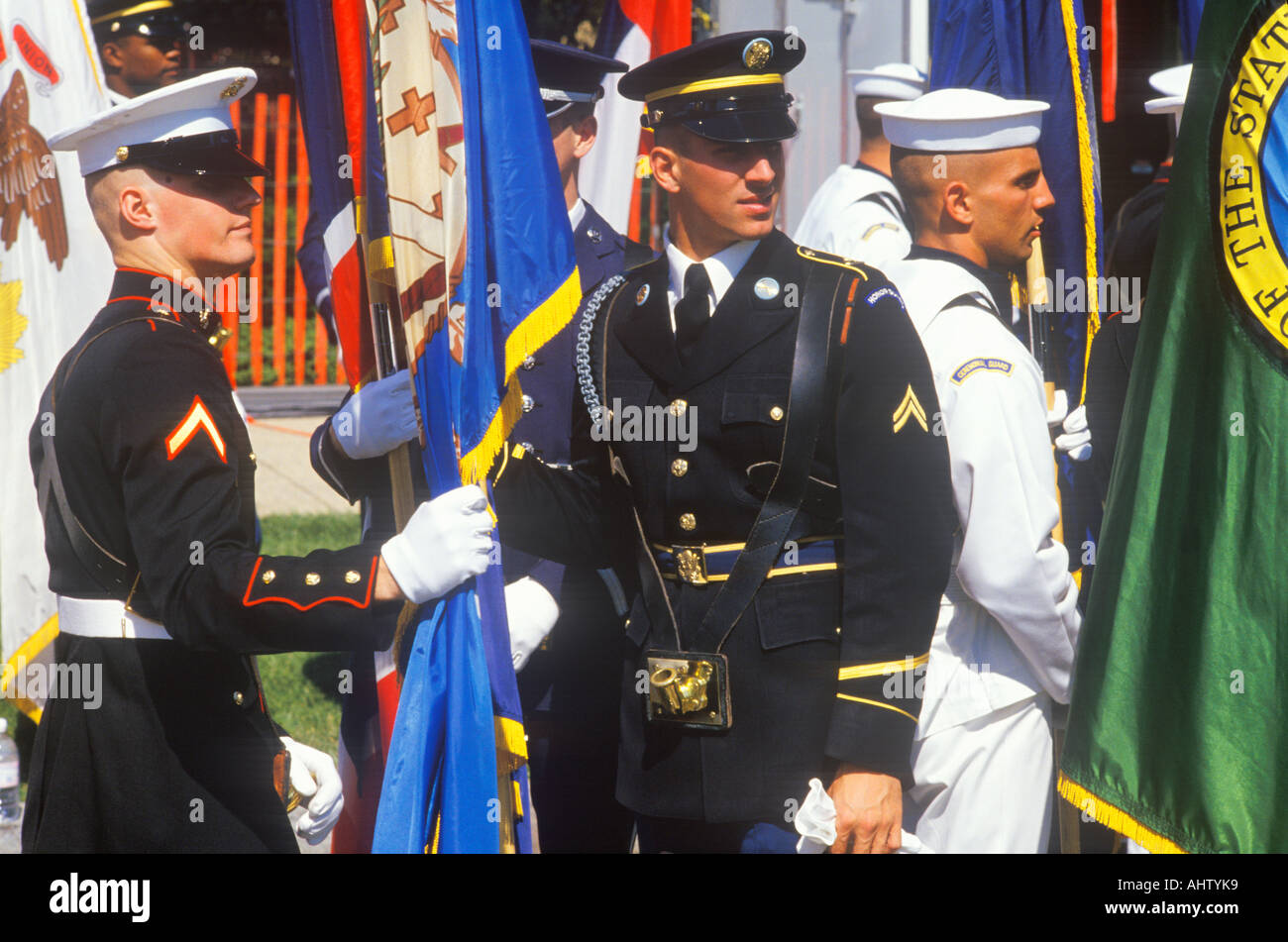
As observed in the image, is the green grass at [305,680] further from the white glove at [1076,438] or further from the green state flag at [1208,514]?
the green state flag at [1208,514]

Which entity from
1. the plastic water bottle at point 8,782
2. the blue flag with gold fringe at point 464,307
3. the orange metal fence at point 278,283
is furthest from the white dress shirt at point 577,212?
the orange metal fence at point 278,283

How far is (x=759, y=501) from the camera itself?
8.89 feet

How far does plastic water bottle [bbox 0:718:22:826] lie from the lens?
187 inches

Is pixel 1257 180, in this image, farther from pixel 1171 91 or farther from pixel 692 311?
pixel 1171 91

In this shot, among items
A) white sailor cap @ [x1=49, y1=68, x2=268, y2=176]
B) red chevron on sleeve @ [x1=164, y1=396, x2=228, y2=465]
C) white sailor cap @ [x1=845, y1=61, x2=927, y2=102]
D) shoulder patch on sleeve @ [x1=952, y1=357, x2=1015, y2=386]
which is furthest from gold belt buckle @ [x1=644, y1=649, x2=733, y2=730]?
white sailor cap @ [x1=845, y1=61, x2=927, y2=102]

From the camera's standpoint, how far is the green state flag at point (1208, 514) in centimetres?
237

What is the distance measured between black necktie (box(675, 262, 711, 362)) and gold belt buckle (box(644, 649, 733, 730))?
61 centimetres

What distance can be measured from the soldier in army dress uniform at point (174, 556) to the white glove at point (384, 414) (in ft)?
1.01

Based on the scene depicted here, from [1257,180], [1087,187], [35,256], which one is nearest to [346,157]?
[1257,180]

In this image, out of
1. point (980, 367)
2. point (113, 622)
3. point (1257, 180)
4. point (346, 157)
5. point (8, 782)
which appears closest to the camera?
point (1257, 180)

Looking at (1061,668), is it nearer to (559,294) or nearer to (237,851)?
(559,294)

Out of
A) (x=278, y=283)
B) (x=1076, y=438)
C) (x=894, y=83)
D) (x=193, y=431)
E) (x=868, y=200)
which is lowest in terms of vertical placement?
(x=278, y=283)

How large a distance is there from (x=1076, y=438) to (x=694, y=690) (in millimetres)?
1442

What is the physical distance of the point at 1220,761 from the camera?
2.41 m
